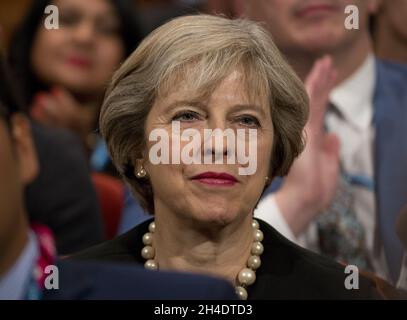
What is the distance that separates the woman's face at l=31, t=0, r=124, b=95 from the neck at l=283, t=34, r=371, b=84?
0.60m

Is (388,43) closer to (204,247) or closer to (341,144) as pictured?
(341,144)

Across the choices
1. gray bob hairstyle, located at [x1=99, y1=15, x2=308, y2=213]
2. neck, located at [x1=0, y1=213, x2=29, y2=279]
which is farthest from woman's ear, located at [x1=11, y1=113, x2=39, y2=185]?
gray bob hairstyle, located at [x1=99, y1=15, x2=308, y2=213]

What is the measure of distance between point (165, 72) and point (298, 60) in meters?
0.30

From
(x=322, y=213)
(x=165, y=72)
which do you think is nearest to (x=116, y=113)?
(x=165, y=72)

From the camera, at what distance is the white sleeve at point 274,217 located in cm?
123

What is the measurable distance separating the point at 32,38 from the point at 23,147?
0.58 meters

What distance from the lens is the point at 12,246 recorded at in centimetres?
124

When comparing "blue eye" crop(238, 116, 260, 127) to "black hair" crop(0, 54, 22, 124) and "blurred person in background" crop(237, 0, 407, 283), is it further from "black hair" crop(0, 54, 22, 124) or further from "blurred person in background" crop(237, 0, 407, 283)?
"black hair" crop(0, 54, 22, 124)

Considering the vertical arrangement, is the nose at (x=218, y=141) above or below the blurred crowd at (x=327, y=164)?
below

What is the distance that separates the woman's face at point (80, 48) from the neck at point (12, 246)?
2.05 ft

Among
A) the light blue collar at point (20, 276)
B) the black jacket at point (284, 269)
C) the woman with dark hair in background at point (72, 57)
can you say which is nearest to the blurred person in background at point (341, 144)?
the black jacket at point (284, 269)

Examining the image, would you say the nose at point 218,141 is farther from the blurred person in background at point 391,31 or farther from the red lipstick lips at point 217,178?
the blurred person in background at point 391,31

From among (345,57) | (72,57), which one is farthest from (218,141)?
(72,57)

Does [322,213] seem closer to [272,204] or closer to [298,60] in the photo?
[272,204]
